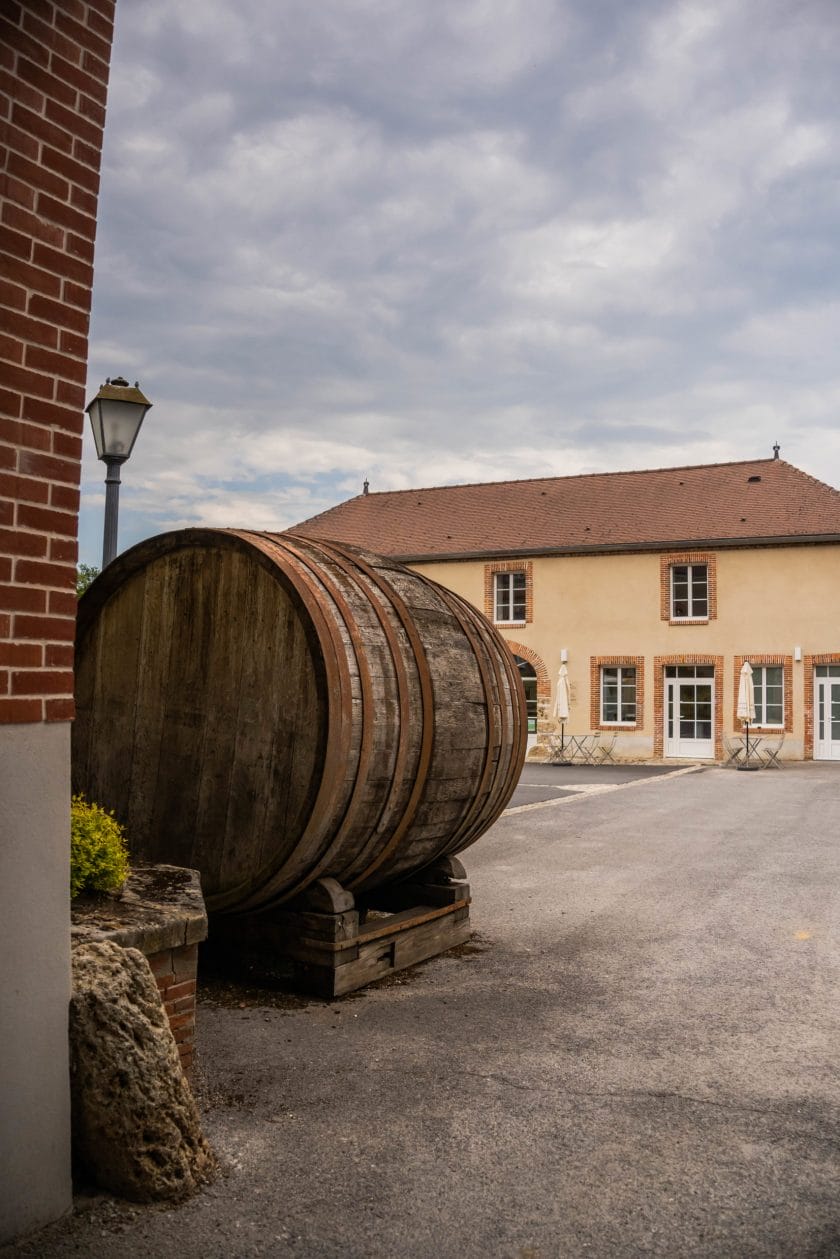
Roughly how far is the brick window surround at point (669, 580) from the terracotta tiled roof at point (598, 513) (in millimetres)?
384

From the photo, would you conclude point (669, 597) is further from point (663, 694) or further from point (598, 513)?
point (598, 513)

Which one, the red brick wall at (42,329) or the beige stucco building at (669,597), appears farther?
the beige stucco building at (669,597)

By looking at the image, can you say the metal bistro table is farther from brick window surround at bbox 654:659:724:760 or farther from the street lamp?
the street lamp

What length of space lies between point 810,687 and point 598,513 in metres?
7.02

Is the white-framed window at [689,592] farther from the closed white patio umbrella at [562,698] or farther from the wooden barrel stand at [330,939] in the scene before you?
the wooden barrel stand at [330,939]

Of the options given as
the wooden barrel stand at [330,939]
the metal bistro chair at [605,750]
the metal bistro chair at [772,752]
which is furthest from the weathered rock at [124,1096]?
the metal bistro chair at [605,750]

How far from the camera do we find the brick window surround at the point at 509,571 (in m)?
25.6

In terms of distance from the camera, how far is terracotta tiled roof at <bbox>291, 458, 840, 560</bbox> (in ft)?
78.4

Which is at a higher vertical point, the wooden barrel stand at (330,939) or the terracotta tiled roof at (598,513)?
the terracotta tiled roof at (598,513)

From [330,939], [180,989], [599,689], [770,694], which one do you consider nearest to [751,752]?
[770,694]

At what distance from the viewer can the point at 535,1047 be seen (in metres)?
4.25

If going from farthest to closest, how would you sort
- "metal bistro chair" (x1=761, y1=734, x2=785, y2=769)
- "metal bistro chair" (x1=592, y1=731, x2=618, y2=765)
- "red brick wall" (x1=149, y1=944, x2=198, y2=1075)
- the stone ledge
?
"metal bistro chair" (x1=592, y1=731, x2=618, y2=765) → "metal bistro chair" (x1=761, y1=734, x2=785, y2=769) → "red brick wall" (x1=149, y1=944, x2=198, y2=1075) → the stone ledge

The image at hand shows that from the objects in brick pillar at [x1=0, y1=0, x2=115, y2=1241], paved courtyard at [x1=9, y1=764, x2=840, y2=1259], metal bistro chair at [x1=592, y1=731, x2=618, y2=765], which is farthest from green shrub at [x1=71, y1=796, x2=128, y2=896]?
metal bistro chair at [x1=592, y1=731, x2=618, y2=765]

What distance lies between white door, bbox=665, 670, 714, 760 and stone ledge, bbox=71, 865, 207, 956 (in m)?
21.3
